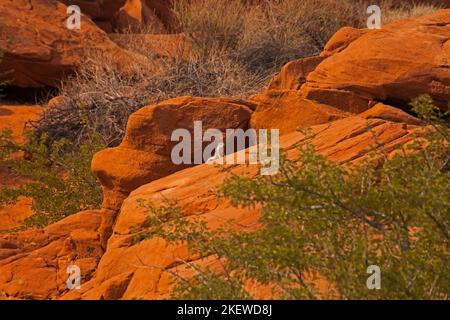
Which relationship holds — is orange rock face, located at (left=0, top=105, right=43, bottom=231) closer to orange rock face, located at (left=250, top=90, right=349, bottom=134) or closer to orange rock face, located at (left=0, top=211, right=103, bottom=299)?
orange rock face, located at (left=0, top=211, right=103, bottom=299)

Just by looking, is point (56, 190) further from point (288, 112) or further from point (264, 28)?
point (264, 28)

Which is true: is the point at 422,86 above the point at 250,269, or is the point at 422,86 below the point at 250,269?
above

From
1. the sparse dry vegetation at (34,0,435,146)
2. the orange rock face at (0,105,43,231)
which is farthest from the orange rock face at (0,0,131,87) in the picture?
the orange rock face at (0,105,43,231)

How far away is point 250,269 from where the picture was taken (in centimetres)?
554

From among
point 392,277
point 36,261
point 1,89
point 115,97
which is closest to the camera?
point 392,277

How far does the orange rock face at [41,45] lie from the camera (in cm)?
1515

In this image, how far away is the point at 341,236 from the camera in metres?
5.54

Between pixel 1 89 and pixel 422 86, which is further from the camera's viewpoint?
pixel 1 89

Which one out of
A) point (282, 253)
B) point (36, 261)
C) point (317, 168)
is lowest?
point (36, 261)

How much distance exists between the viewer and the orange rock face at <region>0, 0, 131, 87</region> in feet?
49.7

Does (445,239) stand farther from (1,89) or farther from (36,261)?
(1,89)

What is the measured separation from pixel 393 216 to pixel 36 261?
335 centimetres

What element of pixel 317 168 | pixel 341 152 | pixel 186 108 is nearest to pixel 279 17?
pixel 186 108

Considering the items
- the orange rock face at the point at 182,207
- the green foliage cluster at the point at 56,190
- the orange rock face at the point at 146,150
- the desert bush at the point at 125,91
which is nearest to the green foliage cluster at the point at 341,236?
the orange rock face at the point at 182,207
